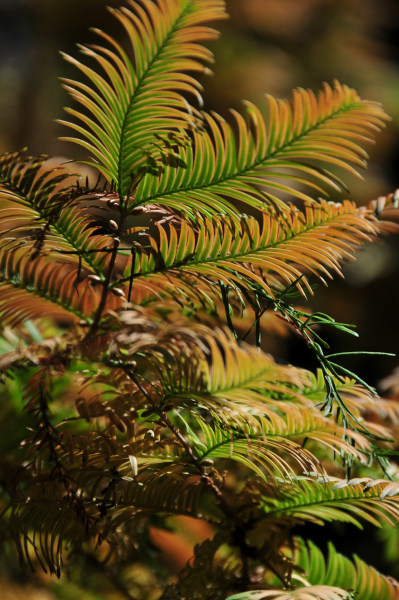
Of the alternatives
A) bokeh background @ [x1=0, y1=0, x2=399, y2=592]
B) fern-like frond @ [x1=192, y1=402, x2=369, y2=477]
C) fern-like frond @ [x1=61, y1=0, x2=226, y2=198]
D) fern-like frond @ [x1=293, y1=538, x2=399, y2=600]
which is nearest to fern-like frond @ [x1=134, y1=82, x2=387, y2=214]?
fern-like frond @ [x1=61, y1=0, x2=226, y2=198]

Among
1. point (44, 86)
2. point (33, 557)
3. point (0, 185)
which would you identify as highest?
point (44, 86)

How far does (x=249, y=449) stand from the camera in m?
0.25

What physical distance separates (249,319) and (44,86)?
251 cm

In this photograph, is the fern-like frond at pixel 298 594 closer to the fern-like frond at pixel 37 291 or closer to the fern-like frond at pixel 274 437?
the fern-like frond at pixel 274 437

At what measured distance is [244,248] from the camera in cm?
25

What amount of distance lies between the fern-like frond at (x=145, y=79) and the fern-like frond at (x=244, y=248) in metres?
0.04

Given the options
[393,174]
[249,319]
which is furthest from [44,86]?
[249,319]

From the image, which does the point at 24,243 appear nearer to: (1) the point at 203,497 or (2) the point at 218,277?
(2) the point at 218,277

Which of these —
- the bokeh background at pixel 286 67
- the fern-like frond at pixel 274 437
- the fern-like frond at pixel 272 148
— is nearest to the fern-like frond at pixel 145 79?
the fern-like frond at pixel 272 148

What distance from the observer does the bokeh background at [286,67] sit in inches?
88.0

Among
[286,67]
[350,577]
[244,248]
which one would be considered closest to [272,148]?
[244,248]

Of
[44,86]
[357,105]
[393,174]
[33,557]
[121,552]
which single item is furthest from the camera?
[393,174]

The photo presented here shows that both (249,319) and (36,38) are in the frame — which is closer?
(249,319)

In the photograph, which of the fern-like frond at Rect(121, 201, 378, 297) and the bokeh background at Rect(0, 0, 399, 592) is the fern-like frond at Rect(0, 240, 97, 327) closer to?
the fern-like frond at Rect(121, 201, 378, 297)
